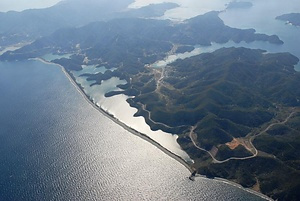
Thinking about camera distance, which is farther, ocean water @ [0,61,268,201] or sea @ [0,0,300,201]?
ocean water @ [0,61,268,201]

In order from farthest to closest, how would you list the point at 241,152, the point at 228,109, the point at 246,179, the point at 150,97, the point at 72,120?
the point at 150,97 → the point at 72,120 → the point at 228,109 → the point at 241,152 → the point at 246,179

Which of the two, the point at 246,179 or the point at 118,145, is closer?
the point at 246,179

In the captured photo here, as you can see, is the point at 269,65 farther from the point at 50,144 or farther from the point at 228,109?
the point at 50,144

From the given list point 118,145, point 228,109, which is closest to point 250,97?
point 228,109

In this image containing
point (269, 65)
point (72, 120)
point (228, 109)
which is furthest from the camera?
point (269, 65)

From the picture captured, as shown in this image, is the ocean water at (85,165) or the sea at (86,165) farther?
the ocean water at (85,165)

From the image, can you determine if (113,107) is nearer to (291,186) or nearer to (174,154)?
(174,154)
